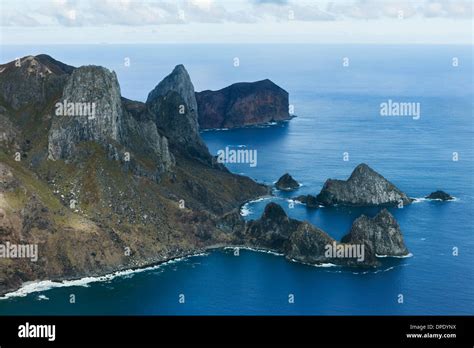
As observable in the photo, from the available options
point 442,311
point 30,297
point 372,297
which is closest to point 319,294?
point 372,297

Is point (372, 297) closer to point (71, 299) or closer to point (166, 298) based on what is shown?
point (166, 298)

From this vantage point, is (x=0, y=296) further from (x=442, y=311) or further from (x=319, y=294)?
(x=442, y=311)
